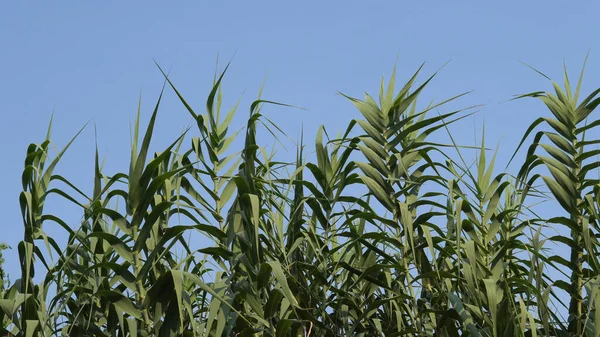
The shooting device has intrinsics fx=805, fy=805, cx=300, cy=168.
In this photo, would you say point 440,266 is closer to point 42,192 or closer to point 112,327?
point 112,327

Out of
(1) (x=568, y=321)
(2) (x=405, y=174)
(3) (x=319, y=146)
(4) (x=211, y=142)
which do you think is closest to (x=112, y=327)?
(4) (x=211, y=142)

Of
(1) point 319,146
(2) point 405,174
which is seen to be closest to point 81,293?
(1) point 319,146

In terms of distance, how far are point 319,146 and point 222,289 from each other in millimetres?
688

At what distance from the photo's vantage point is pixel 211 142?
2.79 metres

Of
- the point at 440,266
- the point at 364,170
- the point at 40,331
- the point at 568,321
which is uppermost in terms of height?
the point at 364,170

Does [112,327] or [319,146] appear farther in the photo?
[319,146]

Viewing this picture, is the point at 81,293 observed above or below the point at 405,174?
below

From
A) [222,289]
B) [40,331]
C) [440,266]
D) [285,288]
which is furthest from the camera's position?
[440,266]

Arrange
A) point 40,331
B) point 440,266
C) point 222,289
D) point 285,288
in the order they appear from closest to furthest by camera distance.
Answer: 1. point 285,288
2. point 222,289
3. point 40,331
4. point 440,266

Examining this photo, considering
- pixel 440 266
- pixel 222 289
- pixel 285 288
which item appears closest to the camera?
pixel 285 288

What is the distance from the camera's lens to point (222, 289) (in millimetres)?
2371

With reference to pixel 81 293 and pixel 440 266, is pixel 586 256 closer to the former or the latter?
pixel 440 266

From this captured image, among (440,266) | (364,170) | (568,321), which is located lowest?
(568,321)

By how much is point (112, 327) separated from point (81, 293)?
0.32 metres
